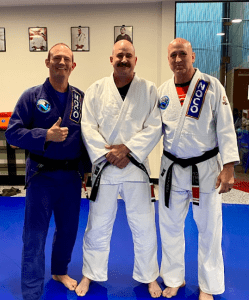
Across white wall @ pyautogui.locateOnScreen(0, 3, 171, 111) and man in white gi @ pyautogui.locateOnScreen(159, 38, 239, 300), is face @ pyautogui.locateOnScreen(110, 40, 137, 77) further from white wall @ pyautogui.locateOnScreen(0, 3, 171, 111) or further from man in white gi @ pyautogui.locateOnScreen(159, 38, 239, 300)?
white wall @ pyautogui.locateOnScreen(0, 3, 171, 111)

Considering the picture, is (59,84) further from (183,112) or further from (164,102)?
(183,112)

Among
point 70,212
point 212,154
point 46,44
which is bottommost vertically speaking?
point 70,212

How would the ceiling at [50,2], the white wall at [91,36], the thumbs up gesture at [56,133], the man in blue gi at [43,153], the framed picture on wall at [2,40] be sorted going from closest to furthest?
the thumbs up gesture at [56,133] < the man in blue gi at [43,153] < the ceiling at [50,2] < the white wall at [91,36] < the framed picture on wall at [2,40]

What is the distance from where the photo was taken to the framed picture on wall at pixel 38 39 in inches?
178

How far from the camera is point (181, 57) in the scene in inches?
74.3

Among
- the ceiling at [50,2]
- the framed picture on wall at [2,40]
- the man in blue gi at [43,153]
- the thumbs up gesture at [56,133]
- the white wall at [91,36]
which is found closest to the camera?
the thumbs up gesture at [56,133]

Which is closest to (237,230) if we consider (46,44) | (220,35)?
(220,35)

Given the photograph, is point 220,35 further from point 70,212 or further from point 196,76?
point 70,212

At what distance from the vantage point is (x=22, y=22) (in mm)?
4535

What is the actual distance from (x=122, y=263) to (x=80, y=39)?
3.39m

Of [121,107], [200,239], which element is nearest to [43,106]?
[121,107]

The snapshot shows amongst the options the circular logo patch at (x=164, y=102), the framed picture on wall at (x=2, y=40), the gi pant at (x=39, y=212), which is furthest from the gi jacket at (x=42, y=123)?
the framed picture on wall at (x=2, y=40)

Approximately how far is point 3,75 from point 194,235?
145 inches

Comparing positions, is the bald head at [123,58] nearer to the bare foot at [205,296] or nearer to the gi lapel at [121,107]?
the gi lapel at [121,107]
